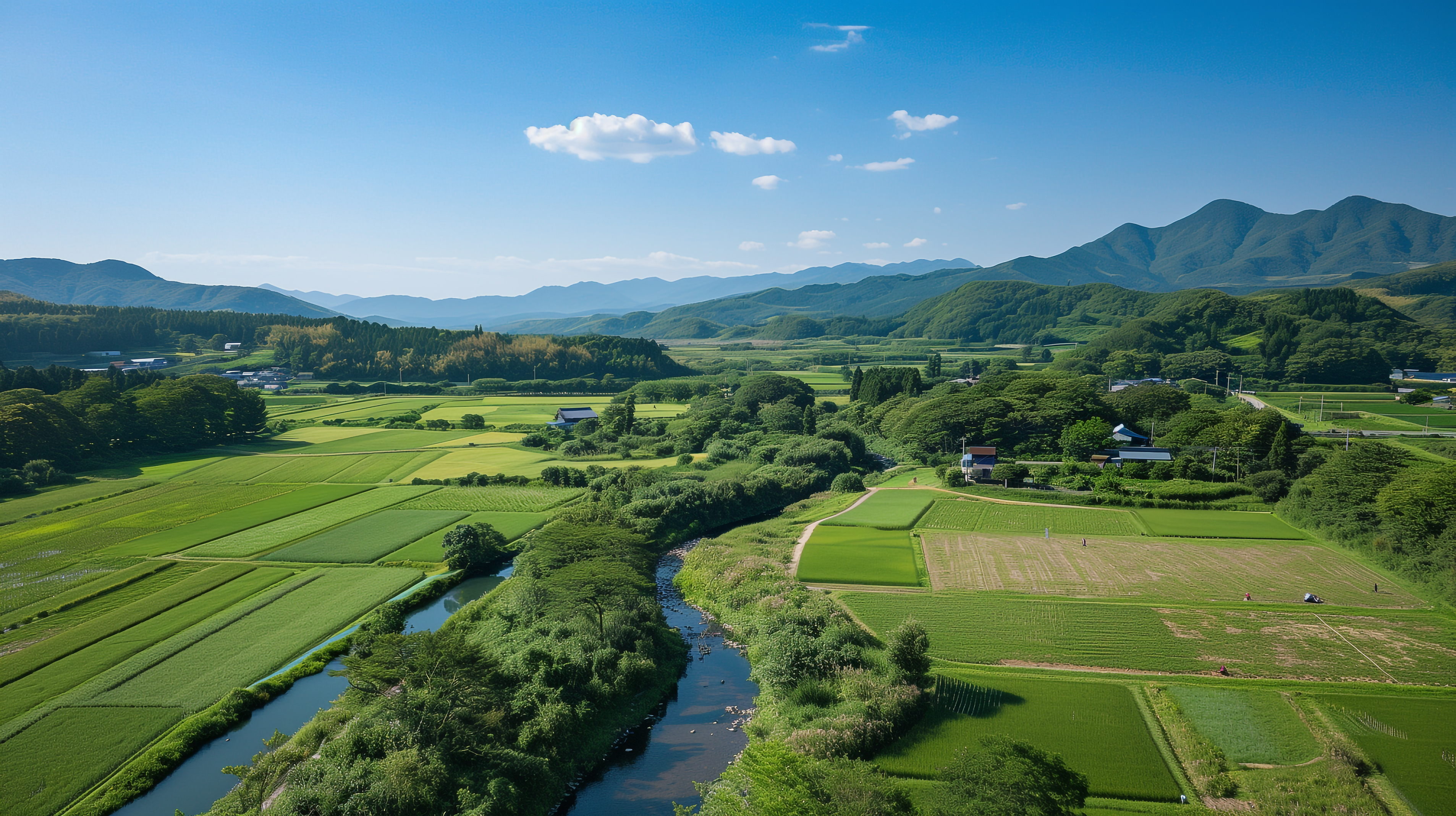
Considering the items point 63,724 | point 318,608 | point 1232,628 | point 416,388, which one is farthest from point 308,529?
point 416,388

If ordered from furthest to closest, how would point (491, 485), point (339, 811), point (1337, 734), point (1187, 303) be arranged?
point (1187, 303) < point (491, 485) < point (1337, 734) < point (339, 811)

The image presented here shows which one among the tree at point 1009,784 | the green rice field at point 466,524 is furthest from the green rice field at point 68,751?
the tree at point 1009,784

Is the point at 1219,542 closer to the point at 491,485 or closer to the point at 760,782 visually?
the point at 760,782

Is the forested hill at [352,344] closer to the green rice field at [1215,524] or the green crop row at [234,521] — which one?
the green crop row at [234,521]

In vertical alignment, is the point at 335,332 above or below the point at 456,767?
above

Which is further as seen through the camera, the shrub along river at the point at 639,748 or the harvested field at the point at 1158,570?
the harvested field at the point at 1158,570

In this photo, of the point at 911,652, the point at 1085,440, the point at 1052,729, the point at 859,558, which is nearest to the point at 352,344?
the point at 859,558
